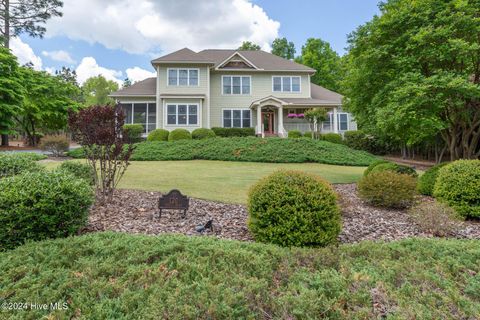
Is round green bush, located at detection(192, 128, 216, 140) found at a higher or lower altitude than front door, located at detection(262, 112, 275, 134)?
lower

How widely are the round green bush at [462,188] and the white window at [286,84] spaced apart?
62.3 feet

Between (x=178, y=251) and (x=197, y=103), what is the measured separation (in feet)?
64.4

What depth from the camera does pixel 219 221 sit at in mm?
5066

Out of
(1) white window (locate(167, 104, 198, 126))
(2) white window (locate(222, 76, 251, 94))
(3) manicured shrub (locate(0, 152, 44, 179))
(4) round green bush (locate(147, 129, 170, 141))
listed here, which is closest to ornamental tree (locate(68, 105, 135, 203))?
(3) manicured shrub (locate(0, 152, 44, 179))

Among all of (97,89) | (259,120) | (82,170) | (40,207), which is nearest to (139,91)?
(259,120)

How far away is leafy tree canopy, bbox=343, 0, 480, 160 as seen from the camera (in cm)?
700

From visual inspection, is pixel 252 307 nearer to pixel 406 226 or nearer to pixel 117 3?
pixel 406 226

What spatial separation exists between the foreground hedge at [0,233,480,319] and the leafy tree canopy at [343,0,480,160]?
188 inches

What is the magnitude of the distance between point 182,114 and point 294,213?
757 inches

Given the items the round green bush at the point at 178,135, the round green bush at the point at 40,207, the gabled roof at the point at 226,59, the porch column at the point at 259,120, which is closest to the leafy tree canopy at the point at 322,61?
the gabled roof at the point at 226,59

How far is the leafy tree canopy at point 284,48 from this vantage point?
41.3m

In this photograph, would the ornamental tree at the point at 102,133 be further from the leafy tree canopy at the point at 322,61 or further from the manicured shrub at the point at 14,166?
the leafy tree canopy at the point at 322,61

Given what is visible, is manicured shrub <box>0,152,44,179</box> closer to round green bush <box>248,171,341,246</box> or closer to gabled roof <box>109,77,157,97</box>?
round green bush <box>248,171,341,246</box>

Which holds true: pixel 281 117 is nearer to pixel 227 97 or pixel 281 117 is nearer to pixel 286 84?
pixel 286 84
